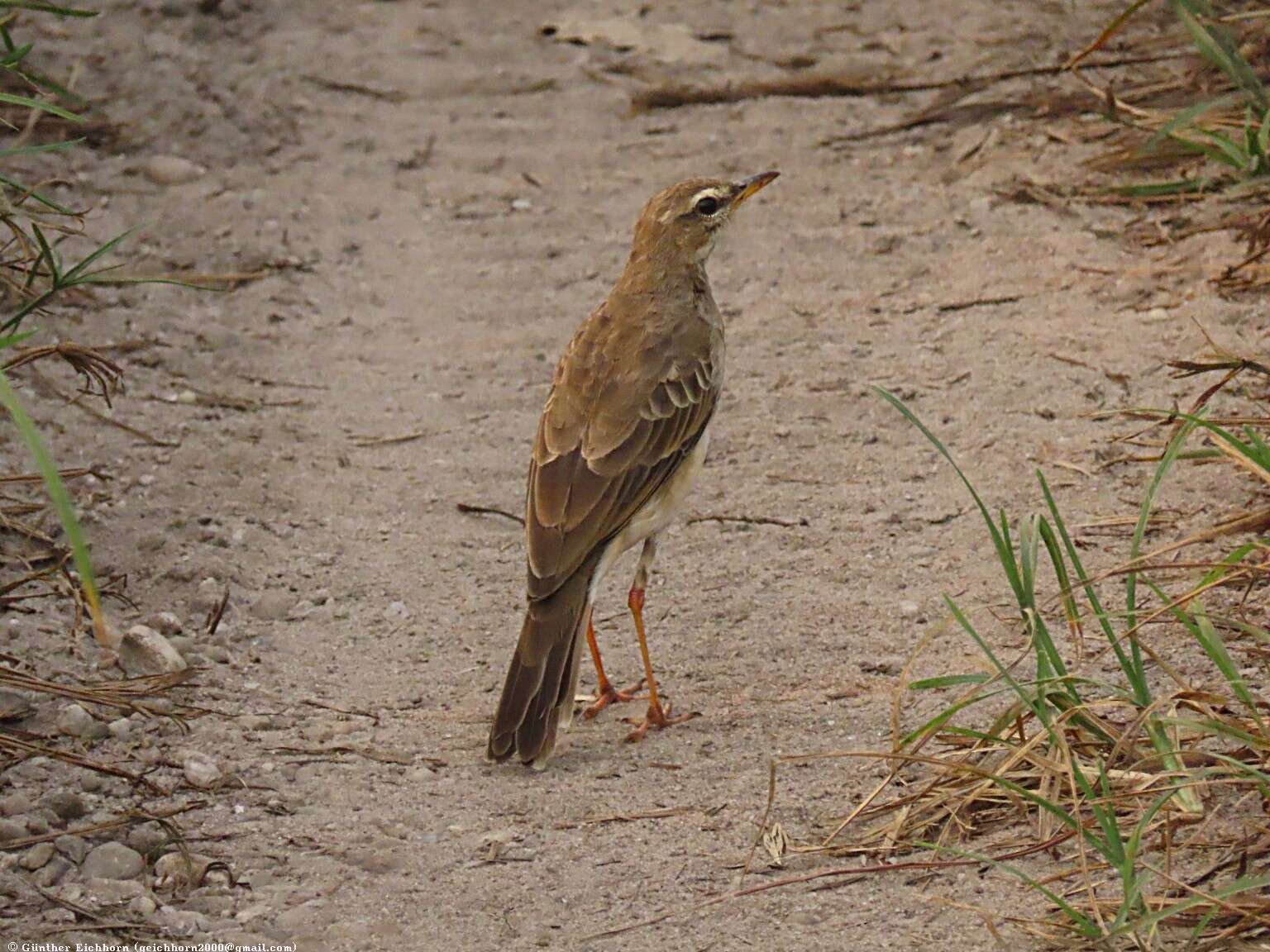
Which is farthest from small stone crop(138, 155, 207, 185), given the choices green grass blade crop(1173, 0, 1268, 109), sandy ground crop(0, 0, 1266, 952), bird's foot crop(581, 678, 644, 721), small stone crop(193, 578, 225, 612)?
green grass blade crop(1173, 0, 1268, 109)

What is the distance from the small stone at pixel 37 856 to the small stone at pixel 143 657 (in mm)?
946

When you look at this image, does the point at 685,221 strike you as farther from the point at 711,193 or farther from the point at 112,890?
the point at 112,890

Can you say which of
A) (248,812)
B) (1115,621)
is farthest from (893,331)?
(248,812)

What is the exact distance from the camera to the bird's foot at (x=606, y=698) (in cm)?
555

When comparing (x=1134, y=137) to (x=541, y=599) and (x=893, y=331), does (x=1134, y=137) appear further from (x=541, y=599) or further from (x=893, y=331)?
(x=541, y=599)

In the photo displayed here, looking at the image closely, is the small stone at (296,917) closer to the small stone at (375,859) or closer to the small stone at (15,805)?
A: the small stone at (375,859)

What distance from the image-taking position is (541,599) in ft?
16.9

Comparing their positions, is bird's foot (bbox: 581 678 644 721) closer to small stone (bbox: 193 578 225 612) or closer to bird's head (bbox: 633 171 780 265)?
small stone (bbox: 193 578 225 612)

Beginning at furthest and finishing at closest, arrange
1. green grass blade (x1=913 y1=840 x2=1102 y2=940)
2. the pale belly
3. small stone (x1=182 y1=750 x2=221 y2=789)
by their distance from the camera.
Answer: the pale belly < small stone (x1=182 y1=750 x2=221 y2=789) < green grass blade (x1=913 y1=840 x2=1102 y2=940)

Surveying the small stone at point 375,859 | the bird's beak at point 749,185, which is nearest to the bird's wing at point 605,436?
the bird's beak at point 749,185

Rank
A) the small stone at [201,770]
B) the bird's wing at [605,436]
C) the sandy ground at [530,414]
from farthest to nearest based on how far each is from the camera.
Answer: the bird's wing at [605,436] < the small stone at [201,770] < the sandy ground at [530,414]

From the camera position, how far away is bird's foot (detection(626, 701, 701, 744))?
5184 millimetres

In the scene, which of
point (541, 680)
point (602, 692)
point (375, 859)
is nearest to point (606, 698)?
point (602, 692)

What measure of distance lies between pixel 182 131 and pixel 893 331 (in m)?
4.24
